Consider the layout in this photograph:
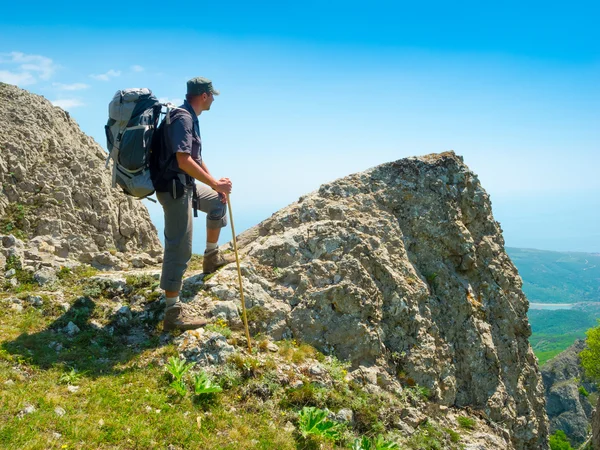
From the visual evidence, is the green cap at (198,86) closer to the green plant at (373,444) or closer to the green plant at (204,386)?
the green plant at (204,386)

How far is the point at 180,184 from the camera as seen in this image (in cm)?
733

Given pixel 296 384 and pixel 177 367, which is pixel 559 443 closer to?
pixel 296 384

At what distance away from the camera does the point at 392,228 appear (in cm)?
1072

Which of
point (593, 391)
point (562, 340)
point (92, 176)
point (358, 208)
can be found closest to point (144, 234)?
point (92, 176)

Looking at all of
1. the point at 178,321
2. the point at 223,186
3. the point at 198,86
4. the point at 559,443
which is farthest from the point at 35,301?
the point at 559,443

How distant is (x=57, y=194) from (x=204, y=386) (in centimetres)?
750

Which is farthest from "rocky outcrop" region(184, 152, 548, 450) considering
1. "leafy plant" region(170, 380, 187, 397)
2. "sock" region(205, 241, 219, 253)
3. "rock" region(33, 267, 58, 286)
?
"rock" region(33, 267, 58, 286)

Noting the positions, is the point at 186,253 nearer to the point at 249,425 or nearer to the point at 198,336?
the point at 198,336

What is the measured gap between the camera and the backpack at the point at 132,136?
22.4ft

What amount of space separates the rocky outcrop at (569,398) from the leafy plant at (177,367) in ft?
261

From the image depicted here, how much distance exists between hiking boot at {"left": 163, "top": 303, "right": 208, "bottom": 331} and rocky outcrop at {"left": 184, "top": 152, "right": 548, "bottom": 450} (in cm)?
53

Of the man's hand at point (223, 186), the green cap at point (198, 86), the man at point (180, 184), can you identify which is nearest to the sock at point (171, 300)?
the man at point (180, 184)

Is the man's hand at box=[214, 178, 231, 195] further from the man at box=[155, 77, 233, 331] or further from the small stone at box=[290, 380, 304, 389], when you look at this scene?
the small stone at box=[290, 380, 304, 389]

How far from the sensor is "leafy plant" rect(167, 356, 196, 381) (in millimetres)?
6383
